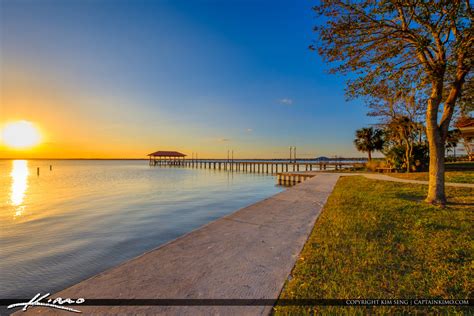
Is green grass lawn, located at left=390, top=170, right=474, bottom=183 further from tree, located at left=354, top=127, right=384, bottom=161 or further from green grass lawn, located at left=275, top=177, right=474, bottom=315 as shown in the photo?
tree, located at left=354, top=127, right=384, bottom=161

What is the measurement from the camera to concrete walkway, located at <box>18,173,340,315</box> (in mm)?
2473

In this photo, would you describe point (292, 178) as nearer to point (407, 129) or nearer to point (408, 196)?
point (407, 129)

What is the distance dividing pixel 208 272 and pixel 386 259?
2.82m

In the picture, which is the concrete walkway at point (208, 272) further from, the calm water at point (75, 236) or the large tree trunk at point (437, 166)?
the large tree trunk at point (437, 166)

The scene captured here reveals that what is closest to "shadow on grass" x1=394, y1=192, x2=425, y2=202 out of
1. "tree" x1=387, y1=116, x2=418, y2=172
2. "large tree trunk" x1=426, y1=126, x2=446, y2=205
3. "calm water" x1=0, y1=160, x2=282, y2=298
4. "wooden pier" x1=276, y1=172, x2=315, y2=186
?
"large tree trunk" x1=426, y1=126, x2=446, y2=205

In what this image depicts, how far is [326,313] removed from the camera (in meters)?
2.17

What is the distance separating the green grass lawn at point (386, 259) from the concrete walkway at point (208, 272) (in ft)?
1.09

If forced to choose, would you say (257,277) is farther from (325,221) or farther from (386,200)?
(386,200)

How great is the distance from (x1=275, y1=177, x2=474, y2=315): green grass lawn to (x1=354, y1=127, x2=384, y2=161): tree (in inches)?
1322

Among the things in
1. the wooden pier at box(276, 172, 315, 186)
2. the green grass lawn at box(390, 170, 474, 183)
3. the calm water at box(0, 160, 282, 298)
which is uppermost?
the green grass lawn at box(390, 170, 474, 183)

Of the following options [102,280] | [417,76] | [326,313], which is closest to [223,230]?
[102,280]

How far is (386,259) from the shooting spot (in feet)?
11.0

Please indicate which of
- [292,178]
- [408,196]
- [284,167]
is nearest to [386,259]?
[408,196]

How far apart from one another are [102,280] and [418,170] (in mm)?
24864
